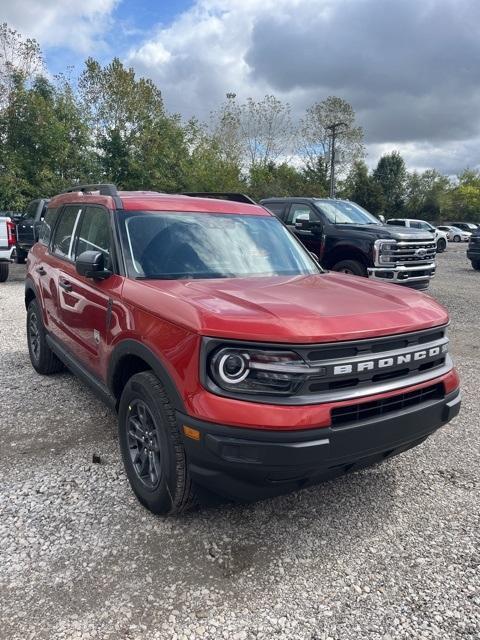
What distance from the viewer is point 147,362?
9.04 feet

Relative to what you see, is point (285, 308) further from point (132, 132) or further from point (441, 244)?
point (441, 244)

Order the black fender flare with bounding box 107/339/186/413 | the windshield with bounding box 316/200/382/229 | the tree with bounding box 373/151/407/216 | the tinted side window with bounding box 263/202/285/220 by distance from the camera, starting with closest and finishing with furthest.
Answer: the black fender flare with bounding box 107/339/186/413, the windshield with bounding box 316/200/382/229, the tinted side window with bounding box 263/202/285/220, the tree with bounding box 373/151/407/216

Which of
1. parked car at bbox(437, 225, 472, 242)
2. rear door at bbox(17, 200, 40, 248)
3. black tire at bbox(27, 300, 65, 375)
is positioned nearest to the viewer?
black tire at bbox(27, 300, 65, 375)

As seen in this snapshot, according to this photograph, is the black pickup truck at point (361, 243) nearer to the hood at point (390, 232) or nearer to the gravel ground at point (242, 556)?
the hood at point (390, 232)

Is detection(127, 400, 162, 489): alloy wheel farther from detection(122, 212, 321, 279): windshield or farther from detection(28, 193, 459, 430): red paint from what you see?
detection(122, 212, 321, 279): windshield

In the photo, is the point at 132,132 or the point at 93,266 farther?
the point at 132,132

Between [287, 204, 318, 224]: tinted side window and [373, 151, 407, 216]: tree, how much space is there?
58.0 m

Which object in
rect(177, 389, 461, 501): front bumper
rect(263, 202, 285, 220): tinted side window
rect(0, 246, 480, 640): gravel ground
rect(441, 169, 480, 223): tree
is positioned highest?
rect(441, 169, 480, 223): tree

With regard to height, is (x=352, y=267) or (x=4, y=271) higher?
(x=352, y=267)

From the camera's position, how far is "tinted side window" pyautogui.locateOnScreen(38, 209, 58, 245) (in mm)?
5043

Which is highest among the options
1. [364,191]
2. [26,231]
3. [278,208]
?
[364,191]

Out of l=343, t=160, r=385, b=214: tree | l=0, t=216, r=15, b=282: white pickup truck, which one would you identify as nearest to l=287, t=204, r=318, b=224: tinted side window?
l=0, t=216, r=15, b=282: white pickup truck

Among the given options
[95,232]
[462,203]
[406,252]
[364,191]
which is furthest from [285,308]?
[462,203]

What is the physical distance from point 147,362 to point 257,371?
71 centimetres
